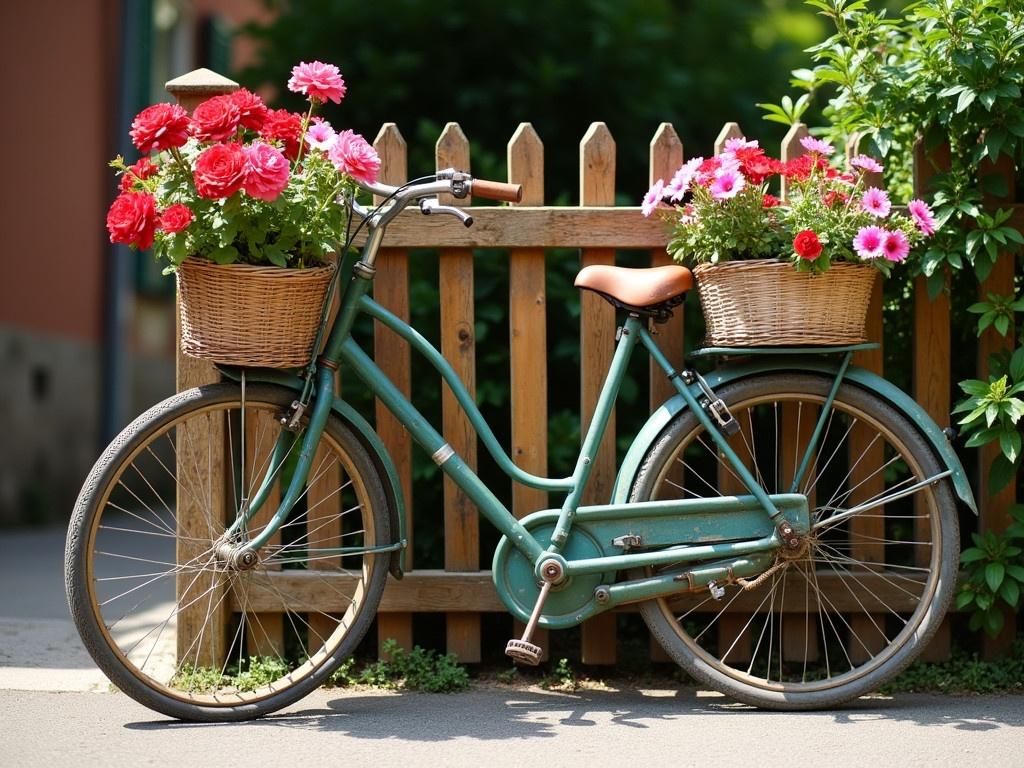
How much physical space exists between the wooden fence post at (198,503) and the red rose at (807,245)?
5.53ft

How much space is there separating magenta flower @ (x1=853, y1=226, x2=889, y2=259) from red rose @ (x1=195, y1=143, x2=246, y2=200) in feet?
5.28

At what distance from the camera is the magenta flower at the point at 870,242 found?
3.49 meters

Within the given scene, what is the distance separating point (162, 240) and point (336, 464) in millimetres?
915

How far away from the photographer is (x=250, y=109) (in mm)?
3389

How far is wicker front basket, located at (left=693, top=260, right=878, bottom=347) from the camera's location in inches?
140

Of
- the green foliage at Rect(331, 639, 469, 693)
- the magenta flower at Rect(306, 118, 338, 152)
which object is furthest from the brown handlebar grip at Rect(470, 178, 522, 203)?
the green foliage at Rect(331, 639, 469, 693)

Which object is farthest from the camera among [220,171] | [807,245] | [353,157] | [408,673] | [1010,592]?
[408,673]

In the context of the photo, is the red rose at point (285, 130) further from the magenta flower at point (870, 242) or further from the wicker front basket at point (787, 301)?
the magenta flower at point (870, 242)

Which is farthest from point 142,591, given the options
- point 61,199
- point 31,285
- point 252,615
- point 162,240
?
point 61,199

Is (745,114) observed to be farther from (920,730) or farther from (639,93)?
(920,730)

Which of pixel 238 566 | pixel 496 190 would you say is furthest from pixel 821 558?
pixel 238 566

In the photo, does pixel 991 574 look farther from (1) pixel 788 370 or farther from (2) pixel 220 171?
(2) pixel 220 171

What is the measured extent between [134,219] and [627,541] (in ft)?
5.15

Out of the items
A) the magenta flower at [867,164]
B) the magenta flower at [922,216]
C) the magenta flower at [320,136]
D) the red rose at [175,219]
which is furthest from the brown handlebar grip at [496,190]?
the magenta flower at [922,216]
